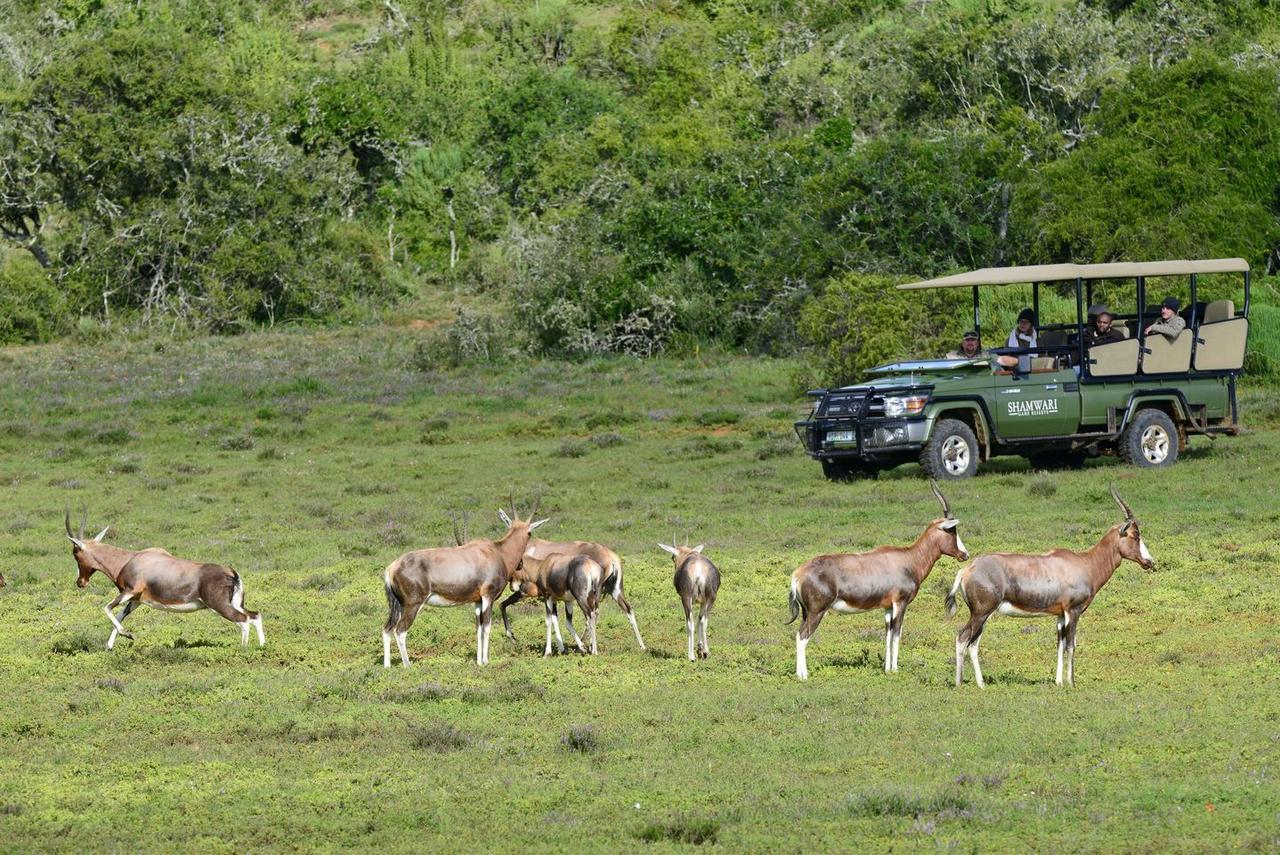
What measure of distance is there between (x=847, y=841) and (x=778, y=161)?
4016 centimetres

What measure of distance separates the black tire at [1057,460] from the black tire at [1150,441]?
Answer: 0.94 meters

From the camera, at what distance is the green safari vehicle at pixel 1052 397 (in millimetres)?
25578

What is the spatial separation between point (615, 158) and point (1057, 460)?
32.0m

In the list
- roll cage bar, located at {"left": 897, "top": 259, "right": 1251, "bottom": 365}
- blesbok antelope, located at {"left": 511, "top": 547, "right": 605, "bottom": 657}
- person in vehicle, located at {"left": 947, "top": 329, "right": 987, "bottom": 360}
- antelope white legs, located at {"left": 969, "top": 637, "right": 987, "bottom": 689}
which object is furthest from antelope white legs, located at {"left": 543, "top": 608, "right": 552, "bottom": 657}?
roll cage bar, located at {"left": 897, "top": 259, "right": 1251, "bottom": 365}

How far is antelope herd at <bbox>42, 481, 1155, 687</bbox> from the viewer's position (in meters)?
13.5

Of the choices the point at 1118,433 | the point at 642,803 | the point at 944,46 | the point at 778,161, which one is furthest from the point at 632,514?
the point at 944,46

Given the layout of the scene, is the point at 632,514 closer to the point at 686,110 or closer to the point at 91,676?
the point at 91,676

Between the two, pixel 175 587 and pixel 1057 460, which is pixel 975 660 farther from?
pixel 1057 460

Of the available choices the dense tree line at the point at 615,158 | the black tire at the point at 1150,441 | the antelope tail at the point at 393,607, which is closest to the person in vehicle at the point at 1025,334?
the black tire at the point at 1150,441

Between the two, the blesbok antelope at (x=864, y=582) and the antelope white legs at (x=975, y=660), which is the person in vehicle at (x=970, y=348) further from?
the antelope white legs at (x=975, y=660)

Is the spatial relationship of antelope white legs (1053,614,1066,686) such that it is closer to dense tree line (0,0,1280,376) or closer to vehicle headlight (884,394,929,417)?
vehicle headlight (884,394,929,417)

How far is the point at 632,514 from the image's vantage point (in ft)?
81.7

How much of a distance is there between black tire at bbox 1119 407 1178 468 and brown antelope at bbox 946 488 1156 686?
1301 cm

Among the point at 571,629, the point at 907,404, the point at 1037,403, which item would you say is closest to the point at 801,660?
the point at 571,629
